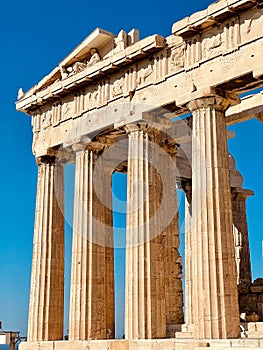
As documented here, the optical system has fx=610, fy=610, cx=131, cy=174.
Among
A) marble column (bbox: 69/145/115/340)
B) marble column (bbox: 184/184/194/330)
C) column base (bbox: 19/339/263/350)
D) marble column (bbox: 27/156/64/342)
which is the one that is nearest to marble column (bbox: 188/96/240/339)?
column base (bbox: 19/339/263/350)

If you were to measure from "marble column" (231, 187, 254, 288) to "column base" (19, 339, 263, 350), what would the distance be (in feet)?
38.3

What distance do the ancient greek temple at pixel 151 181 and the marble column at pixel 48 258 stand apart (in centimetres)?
5

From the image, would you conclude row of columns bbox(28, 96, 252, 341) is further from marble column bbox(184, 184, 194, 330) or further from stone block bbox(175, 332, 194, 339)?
stone block bbox(175, 332, 194, 339)

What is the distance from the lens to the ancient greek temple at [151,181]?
21547 mm

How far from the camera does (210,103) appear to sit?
898 inches

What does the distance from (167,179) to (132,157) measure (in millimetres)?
4136

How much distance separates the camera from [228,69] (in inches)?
862

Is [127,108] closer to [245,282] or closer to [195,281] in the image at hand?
[195,281]

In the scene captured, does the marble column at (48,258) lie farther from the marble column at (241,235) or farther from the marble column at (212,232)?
the marble column at (241,235)

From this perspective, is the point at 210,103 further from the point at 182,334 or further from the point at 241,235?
the point at 241,235

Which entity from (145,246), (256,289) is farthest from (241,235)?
(145,246)

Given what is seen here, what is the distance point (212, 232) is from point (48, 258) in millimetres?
10729

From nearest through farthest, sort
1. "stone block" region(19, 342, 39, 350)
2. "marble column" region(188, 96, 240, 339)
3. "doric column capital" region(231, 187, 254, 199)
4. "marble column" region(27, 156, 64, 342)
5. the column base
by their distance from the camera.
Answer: the column base
"marble column" region(188, 96, 240, 339)
"stone block" region(19, 342, 39, 350)
"marble column" region(27, 156, 64, 342)
"doric column capital" region(231, 187, 254, 199)

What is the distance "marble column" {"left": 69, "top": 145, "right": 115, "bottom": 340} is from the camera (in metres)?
26.7
